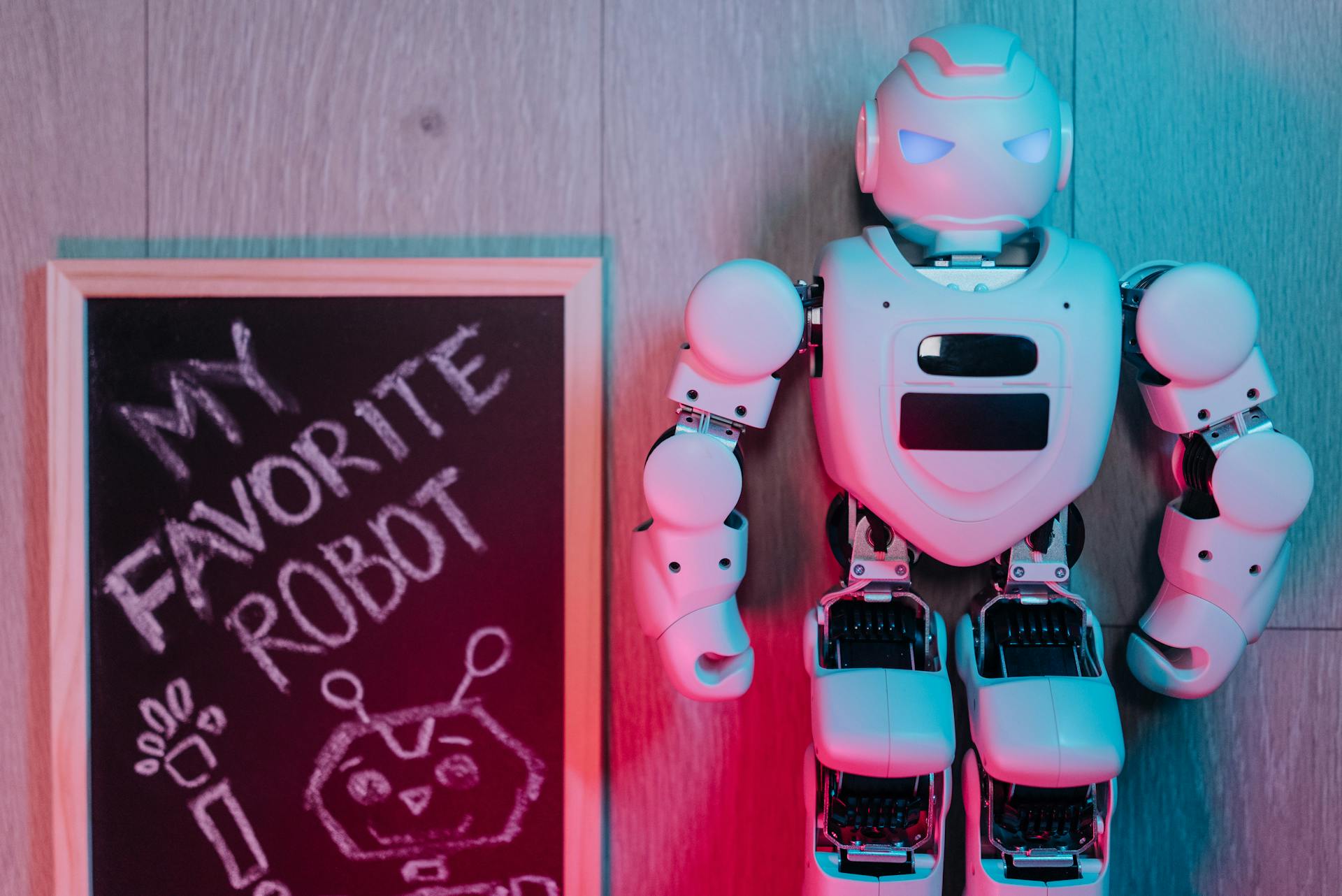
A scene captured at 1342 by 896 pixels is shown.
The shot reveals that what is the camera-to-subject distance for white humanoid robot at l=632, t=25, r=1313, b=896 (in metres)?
0.88

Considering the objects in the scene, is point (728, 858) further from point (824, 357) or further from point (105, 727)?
point (105, 727)

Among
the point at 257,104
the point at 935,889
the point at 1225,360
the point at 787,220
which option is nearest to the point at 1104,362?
the point at 1225,360

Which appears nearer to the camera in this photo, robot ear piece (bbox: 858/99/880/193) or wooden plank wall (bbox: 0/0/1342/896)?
robot ear piece (bbox: 858/99/880/193)

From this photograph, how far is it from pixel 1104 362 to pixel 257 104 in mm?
1070

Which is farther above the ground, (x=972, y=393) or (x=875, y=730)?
(x=972, y=393)

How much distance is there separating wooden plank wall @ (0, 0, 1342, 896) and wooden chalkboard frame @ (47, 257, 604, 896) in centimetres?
4

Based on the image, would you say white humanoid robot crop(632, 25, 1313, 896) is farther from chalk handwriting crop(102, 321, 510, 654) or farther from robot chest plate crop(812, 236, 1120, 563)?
chalk handwriting crop(102, 321, 510, 654)

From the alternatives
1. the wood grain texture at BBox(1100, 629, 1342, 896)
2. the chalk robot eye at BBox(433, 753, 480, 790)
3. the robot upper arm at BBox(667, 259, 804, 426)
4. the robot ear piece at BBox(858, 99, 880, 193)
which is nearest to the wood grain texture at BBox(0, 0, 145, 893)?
the chalk robot eye at BBox(433, 753, 480, 790)

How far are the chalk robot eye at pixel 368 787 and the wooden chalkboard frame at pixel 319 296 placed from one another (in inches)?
9.1

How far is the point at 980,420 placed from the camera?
874mm

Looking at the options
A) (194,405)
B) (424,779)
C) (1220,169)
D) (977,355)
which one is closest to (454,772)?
(424,779)

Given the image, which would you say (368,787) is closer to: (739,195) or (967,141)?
(739,195)

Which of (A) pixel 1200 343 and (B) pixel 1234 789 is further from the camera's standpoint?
(B) pixel 1234 789

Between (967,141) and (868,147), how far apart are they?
10cm
